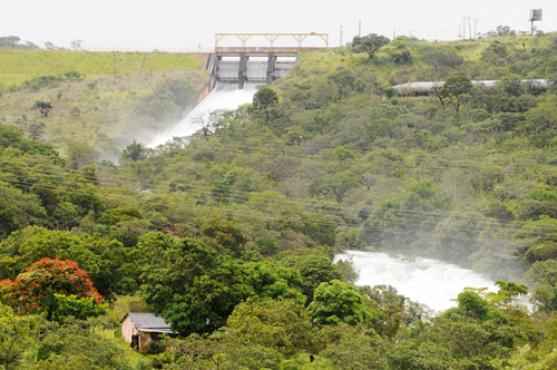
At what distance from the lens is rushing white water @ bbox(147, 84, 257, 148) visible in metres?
72.9

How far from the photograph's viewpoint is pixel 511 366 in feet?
89.1

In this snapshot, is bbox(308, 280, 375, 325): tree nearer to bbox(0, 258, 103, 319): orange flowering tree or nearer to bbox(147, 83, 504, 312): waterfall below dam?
bbox(0, 258, 103, 319): orange flowering tree

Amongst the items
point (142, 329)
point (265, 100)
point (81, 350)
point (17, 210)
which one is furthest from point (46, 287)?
point (265, 100)

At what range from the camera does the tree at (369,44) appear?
77438 millimetres

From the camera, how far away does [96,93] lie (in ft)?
251

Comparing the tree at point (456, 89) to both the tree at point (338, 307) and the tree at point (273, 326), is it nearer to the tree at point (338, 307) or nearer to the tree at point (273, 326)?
the tree at point (338, 307)

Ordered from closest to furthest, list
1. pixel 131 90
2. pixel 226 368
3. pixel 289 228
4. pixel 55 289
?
1. pixel 226 368
2. pixel 55 289
3. pixel 289 228
4. pixel 131 90

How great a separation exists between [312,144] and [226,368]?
37104 mm

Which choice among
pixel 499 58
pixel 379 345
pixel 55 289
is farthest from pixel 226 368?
pixel 499 58

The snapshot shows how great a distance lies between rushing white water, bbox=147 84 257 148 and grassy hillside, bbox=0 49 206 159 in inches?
34.3

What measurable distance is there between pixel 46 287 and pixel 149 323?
3278mm

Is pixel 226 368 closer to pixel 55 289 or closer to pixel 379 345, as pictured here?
pixel 379 345

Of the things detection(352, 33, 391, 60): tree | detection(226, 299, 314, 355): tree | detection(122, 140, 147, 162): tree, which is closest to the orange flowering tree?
detection(226, 299, 314, 355): tree

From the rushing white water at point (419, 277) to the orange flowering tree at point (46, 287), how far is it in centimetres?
Answer: 1386
